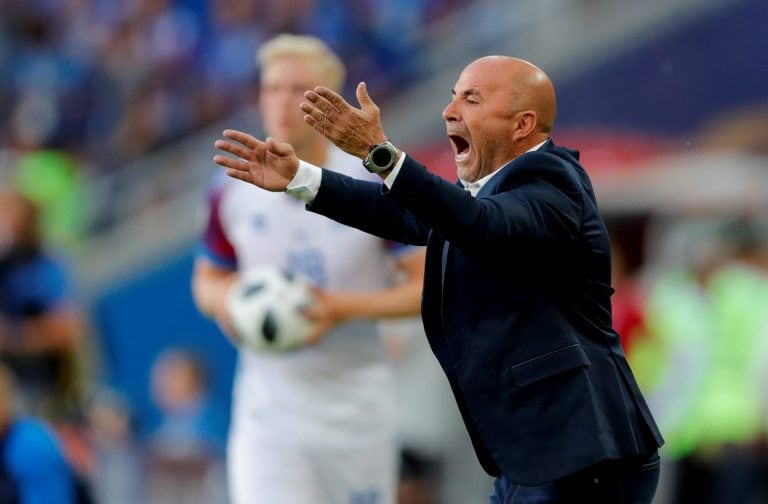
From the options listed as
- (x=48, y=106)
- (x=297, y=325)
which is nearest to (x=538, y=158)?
(x=297, y=325)

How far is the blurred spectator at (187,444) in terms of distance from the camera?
1066 cm

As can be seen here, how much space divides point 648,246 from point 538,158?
685cm

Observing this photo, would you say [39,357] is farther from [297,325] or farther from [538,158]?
[538,158]

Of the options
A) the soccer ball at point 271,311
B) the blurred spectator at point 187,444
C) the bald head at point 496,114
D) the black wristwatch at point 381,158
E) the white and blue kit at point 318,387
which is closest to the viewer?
the black wristwatch at point 381,158

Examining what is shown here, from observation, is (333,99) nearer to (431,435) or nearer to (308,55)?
(308,55)

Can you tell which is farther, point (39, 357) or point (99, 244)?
point (99, 244)

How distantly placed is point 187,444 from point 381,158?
7139 mm

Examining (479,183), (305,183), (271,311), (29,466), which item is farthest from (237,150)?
(29,466)

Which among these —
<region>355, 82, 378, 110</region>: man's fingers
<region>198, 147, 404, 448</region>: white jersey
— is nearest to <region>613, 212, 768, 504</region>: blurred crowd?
<region>198, 147, 404, 448</region>: white jersey

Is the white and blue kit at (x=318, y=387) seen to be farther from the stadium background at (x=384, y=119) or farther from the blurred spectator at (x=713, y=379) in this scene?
the stadium background at (x=384, y=119)

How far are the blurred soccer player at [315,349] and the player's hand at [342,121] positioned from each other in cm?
205

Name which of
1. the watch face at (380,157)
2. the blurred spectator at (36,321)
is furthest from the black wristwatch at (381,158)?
the blurred spectator at (36,321)

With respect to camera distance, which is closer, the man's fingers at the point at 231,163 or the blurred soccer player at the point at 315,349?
the man's fingers at the point at 231,163

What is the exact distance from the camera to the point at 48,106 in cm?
1445
